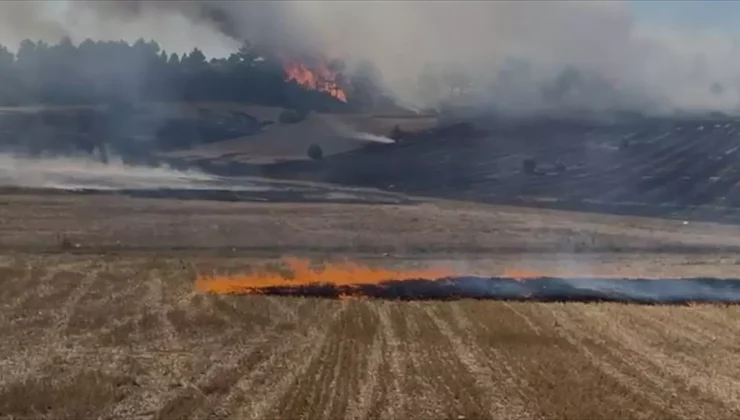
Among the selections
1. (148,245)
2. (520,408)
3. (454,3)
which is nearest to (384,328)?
(520,408)

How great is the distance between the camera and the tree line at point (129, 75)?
14.2 metres

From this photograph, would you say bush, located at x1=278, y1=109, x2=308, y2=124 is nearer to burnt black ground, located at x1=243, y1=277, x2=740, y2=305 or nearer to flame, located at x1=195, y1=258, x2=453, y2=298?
flame, located at x1=195, y1=258, x2=453, y2=298

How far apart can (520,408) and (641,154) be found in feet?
27.0

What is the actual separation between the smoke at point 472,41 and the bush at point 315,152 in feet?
5.00

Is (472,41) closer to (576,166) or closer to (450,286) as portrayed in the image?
(576,166)

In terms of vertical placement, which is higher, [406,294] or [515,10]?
[515,10]

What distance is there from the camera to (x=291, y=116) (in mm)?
15023

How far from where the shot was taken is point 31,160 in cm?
1448

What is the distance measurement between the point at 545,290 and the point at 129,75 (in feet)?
24.6

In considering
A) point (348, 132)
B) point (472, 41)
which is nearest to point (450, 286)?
point (348, 132)

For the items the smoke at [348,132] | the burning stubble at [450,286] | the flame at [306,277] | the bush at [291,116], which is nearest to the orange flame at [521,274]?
the burning stubble at [450,286]

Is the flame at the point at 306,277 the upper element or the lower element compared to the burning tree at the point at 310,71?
lower

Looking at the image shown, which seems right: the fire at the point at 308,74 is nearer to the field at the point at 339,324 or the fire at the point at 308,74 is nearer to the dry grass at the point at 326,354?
the field at the point at 339,324

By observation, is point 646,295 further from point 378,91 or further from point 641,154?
point 378,91
